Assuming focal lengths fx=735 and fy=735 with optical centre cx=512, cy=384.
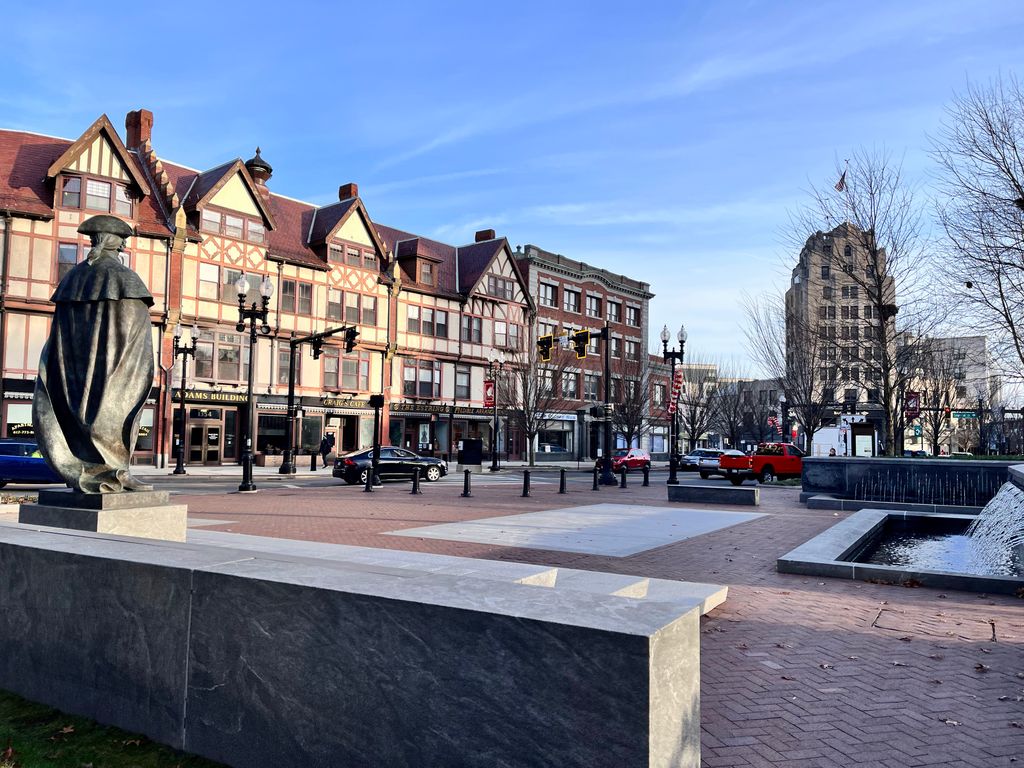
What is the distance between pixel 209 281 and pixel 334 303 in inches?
309

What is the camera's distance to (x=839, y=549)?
408 inches

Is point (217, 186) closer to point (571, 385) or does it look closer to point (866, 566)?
point (571, 385)

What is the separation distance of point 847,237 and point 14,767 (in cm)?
2994

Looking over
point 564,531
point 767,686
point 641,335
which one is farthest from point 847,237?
point 641,335

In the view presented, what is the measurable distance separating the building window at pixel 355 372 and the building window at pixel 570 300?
829 inches

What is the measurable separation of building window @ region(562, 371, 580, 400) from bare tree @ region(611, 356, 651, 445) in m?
3.36

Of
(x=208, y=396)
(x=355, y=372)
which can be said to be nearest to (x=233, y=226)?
(x=208, y=396)

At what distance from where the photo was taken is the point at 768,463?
35000 millimetres

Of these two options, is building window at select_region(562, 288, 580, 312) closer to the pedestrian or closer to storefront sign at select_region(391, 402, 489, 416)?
storefront sign at select_region(391, 402, 489, 416)

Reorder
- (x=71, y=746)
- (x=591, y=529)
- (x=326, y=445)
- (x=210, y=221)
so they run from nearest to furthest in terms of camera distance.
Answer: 1. (x=71, y=746)
2. (x=591, y=529)
3. (x=210, y=221)
4. (x=326, y=445)

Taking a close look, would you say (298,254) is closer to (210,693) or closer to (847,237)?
(847,237)

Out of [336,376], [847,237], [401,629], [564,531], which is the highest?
[847,237]

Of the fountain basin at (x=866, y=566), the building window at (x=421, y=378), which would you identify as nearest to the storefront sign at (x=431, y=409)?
the building window at (x=421, y=378)

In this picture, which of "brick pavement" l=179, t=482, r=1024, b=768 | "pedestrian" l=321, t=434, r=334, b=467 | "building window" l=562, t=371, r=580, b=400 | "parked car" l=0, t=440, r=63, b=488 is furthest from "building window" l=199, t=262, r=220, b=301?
"brick pavement" l=179, t=482, r=1024, b=768
